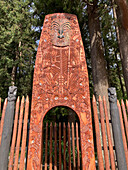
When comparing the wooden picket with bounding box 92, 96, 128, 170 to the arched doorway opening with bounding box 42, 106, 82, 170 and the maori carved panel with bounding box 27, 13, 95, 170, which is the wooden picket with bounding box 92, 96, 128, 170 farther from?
the arched doorway opening with bounding box 42, 106, 82, 170

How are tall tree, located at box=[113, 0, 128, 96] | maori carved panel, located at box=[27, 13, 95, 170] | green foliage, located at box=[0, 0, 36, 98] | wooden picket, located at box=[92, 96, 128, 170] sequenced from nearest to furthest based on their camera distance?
wooden picket, located at box=[92, 96, 128, 170], maori carved panel, located at box=[27, 13, 95, 170], tall tree, located at box=[113, 0, 128, 96], green foliage, located at box=[0, 0, 36, 98]

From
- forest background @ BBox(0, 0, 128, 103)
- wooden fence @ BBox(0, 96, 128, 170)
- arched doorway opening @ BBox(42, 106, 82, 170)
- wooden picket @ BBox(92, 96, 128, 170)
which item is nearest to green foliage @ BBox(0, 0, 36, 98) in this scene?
forest background @ BBox(0, 0, 128, 103)

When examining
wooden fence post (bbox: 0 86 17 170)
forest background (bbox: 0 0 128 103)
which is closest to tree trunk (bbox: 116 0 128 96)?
forest background (bbox: 0 0 128 103)

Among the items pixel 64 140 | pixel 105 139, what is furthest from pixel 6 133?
pixel 105 139

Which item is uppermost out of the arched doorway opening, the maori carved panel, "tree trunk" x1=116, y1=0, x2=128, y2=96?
"tree trunk" x1=116, y1=0, x2=128, y2=96

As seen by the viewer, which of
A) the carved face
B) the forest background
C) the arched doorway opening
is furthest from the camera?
the forest background

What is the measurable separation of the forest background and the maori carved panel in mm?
2852

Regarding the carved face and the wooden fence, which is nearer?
the wooden fence

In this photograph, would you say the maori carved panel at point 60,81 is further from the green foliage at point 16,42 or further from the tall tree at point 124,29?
the green foliage at point 16,42

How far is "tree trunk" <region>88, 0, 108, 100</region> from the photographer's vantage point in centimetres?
637

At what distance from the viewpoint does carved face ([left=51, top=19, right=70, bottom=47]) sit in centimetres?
402

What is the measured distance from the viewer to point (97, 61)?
6.97 meters

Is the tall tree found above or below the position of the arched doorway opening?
above

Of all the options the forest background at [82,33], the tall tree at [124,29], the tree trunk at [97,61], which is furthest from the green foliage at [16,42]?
the tall tree at [124,29]
